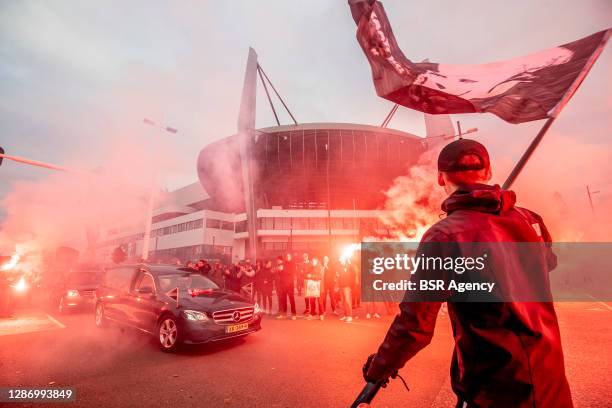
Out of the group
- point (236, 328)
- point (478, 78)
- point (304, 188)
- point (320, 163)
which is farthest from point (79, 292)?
point (304, 188)

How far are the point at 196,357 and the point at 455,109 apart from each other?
5.84 meters

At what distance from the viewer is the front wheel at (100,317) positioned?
760cm

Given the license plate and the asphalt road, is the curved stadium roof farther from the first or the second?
the license plate

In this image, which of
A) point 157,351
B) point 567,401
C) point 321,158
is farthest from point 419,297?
point 321,158

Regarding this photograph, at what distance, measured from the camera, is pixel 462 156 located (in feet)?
4.96

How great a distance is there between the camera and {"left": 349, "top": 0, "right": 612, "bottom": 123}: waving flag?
3766mm

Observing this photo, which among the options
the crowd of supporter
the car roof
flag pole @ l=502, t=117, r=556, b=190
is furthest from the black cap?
the crowd of supporter

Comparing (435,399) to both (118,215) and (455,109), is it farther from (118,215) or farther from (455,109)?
(118,215)

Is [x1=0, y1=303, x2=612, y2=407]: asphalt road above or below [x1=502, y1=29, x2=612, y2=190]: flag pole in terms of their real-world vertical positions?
below

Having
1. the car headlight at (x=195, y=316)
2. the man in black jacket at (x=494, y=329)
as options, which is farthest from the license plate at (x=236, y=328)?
the man in black jacket at (x=494, y=329)

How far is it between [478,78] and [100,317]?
969 cm

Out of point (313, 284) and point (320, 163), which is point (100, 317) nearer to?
point (313, 284)

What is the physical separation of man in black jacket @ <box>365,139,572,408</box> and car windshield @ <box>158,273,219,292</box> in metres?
6.05

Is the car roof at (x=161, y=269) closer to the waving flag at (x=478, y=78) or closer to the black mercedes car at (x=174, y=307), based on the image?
the black mercedes car at (x=174, y=307)
